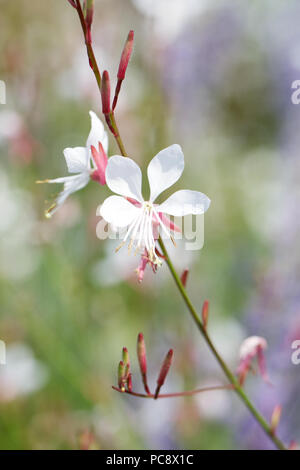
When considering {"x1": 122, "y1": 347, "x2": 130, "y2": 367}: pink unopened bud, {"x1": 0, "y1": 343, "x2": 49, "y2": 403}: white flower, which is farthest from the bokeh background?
{"x1": 122, "y1": 347, "x2": 130, "y2": 367}: pink unopened bud

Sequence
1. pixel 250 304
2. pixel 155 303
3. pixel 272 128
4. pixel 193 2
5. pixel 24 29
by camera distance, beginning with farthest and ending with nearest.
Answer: pixel 24 29 < pixel 272 128 < pixel 193 2 < pixel 155 303 < pixel 250 304

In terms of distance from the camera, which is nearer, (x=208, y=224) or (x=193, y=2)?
(x=193, y=2)

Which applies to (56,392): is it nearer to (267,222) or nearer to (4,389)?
(4,389)

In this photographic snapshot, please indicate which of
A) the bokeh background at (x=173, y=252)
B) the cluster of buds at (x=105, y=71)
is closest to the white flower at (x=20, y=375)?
the bokeh background at (x=173, y=252)

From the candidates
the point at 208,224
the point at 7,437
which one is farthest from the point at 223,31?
the point at 7,437

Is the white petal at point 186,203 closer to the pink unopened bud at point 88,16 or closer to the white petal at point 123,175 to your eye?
the white petal at point 123,175

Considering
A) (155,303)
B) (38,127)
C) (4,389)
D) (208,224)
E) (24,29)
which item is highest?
(24,29)
